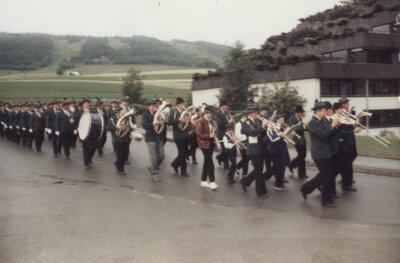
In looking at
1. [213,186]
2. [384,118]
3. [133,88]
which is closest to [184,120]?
[213,186]

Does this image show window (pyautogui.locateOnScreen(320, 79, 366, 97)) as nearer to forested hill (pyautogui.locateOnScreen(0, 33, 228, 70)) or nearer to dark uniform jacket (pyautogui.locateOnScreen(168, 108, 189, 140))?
forested hill (pyautogui.locateOnScreen(0, 33, 228, 70))

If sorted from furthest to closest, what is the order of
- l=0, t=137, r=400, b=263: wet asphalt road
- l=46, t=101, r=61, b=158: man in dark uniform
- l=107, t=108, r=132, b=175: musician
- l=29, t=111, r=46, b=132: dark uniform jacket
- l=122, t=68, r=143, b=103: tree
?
l=122, t=68, r=143, b=103: tree → l=29, t=111, r=46, b=132: dark uniform jacket → l=46, t=101, r=61, b=158: man in dark uniform → l=107, t=108, r=132, b=175: musician → l=0, t=137, r=400, b=263: wet asphalt road

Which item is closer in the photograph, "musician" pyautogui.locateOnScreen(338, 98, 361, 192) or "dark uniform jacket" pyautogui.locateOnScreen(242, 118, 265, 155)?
"dark uniform jacket" pyautogui.locateOnScreen(242, 118, 265, 155)

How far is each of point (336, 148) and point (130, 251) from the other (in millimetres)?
4891

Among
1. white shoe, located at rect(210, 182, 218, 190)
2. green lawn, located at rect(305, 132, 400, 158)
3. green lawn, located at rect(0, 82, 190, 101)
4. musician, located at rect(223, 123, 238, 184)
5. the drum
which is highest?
green lawn, located at rect(0, 82, 190, 101)

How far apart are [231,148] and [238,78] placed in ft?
61.6

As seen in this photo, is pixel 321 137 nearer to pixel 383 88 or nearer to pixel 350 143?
pixel 350 143

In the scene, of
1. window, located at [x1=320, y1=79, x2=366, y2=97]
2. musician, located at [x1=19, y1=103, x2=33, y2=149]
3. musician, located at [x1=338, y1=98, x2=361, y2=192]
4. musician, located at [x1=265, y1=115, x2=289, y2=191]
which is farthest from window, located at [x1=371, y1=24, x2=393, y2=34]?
musician, located at [x1=265, y1=115, x2=289, y2=191]

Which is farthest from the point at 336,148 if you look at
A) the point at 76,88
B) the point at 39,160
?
the point at 76,88

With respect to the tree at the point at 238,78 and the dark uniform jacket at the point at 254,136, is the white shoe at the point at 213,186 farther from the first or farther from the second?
the tree at the point at 238,78

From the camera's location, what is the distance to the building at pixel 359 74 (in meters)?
31.1

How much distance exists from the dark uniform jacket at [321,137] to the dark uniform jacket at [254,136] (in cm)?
110

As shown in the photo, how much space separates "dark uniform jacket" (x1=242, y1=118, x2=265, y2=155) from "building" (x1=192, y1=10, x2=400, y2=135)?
22045 mm

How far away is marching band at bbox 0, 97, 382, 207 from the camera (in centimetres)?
882
